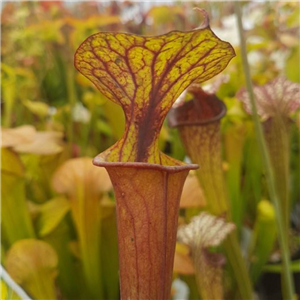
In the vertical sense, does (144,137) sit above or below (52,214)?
above

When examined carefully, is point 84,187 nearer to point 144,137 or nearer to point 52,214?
point 52,214

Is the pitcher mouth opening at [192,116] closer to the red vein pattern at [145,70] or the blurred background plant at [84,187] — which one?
the blurred background plant at [84,187]

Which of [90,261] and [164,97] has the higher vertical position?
[164,97]

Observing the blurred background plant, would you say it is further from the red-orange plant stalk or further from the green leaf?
the red-orange plant stalk

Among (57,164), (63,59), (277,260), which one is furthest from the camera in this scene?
(63,59)

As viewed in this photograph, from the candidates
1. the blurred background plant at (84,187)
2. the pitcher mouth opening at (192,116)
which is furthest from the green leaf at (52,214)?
the pitcher mouth opening at (192,116)

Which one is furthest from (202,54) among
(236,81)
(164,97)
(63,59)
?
(63,59)

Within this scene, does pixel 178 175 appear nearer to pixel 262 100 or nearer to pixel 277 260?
pixel 262 100

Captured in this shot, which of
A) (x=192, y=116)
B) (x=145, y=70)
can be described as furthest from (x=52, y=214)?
(x=145, y=70)
